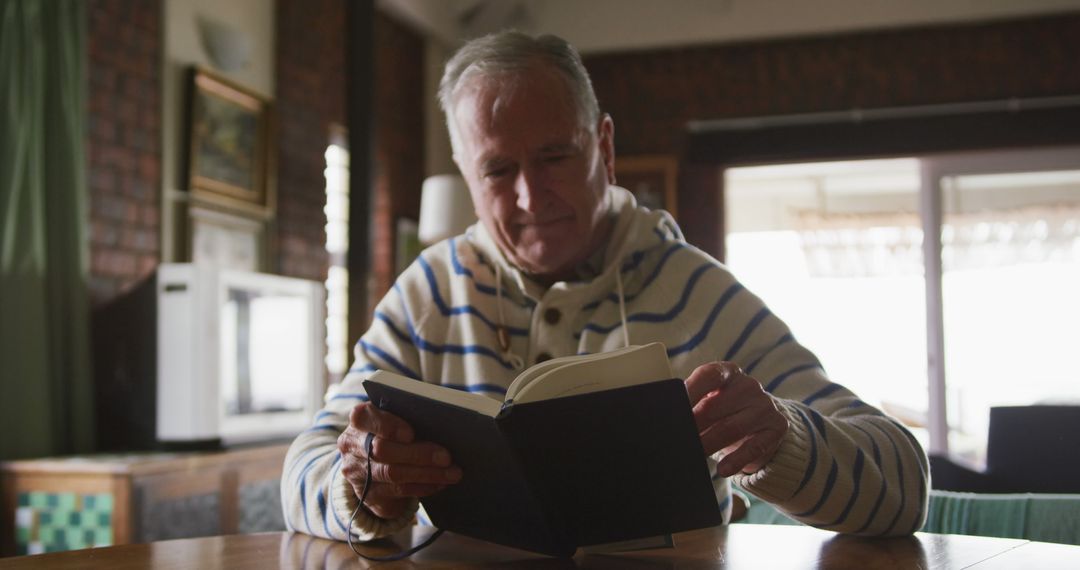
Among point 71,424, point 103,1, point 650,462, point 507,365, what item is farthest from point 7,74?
point 650,462

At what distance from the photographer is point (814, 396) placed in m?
1.20

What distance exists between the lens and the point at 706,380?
96 centimetres

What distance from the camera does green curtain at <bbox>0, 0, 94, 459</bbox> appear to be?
2947 millimetres

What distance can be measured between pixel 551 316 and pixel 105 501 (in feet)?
6.02

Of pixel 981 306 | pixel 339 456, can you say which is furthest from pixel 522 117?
pixel 981 306

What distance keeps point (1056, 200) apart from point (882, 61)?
50.0 inches

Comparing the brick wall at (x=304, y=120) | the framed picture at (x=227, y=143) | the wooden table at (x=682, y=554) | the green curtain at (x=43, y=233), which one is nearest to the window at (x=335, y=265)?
the brick wall at (x=304, y=120)

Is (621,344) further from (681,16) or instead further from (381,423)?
(681,16)

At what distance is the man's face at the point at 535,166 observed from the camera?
1348mm

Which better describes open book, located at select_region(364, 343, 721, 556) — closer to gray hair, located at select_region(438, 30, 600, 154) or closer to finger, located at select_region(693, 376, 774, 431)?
finger, located at select_region(693, 376, 774, 431)

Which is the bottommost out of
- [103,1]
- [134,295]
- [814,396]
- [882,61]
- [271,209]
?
[814,396]

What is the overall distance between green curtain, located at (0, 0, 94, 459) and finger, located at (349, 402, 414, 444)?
2.29m

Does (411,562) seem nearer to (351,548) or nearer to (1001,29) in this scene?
(351,548)

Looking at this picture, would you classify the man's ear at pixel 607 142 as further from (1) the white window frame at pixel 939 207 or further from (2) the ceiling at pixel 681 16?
(1) the white window frame at pixel 939 207
